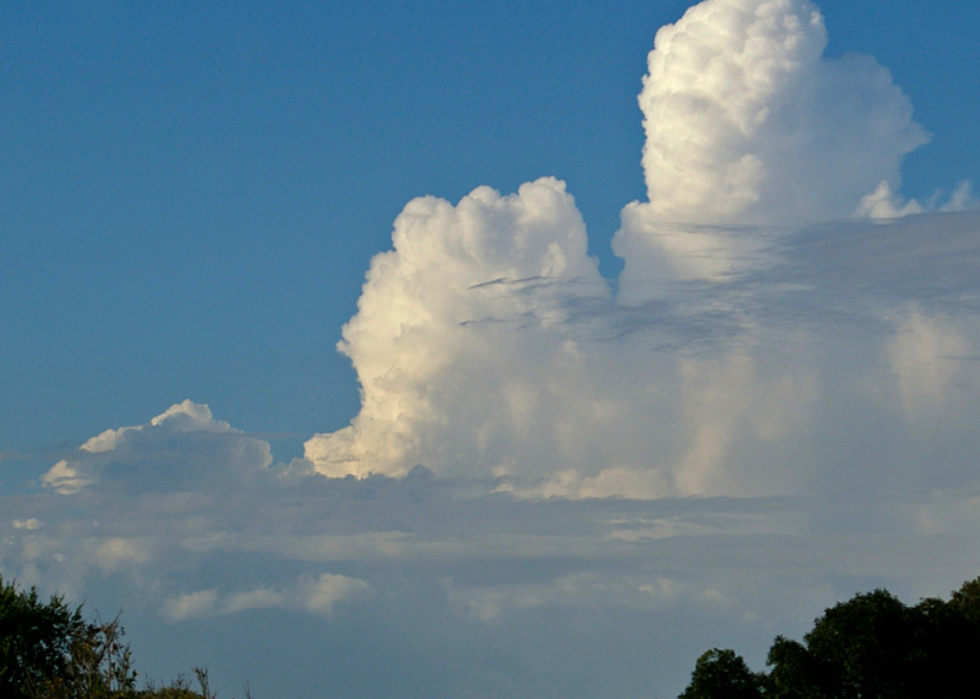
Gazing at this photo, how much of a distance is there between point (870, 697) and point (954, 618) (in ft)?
25.7

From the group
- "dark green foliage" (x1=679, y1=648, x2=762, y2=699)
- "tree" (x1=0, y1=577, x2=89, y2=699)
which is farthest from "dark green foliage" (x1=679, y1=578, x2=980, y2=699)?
"tree" (x1=0, y1=577, x2=89, y2=699)

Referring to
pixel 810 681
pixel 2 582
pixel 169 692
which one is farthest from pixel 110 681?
pixel 810 681

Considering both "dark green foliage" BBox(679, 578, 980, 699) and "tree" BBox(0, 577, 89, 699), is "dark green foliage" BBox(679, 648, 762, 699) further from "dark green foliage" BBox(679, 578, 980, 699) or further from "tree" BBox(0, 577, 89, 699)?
"tree" BBox(0, 577, 89, 699)

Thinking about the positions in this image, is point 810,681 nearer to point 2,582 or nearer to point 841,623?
point 841,623

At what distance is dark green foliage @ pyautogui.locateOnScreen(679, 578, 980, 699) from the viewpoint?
59.6 m

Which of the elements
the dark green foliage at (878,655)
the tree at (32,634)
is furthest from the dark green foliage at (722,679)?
the tree at (32,634)

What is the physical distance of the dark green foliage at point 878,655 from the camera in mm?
59562

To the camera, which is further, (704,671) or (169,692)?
(704,671)

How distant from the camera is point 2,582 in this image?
75.2 metres

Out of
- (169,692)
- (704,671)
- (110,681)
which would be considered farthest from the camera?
(704,671)

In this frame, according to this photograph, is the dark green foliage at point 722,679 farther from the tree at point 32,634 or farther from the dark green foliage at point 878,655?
the tree at point 32,634

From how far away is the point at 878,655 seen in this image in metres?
59.8

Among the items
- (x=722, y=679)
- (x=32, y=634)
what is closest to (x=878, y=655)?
Result: (x=722, y=679)

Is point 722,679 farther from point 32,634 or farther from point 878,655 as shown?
point 32,634
